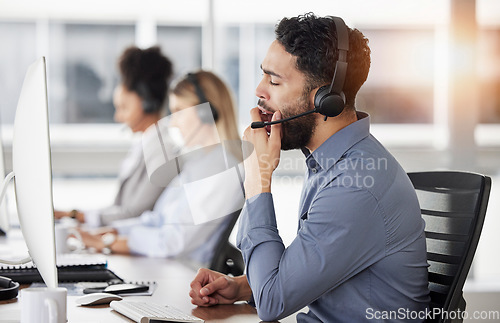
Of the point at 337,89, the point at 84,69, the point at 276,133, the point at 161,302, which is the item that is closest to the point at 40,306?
the point at 161,302

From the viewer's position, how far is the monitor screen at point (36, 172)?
0.97 meters

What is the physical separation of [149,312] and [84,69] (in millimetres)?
2572

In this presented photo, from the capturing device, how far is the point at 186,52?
3.56 metres

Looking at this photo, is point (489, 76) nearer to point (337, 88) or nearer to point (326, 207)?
point (337, 88)

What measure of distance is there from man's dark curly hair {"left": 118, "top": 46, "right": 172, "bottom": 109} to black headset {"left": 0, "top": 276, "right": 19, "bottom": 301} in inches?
74.5

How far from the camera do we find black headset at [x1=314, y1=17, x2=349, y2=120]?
1368 millimetres

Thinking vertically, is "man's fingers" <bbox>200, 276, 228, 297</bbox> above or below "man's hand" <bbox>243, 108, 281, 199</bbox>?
below

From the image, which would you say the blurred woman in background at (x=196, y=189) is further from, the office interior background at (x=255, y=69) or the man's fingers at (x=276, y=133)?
the office interior background at (x=255, y=69)

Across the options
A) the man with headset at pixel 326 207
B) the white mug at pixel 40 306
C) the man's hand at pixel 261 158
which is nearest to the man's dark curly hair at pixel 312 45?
the man with headset at pixel 326 207

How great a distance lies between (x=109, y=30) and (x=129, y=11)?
0.52 feet

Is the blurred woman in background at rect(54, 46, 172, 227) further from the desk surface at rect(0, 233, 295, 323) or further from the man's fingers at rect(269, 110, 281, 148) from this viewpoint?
the man's fingers at rect(269, 110, 281, 148)

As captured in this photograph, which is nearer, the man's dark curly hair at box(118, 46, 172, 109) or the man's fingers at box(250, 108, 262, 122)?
the man's fingers at box(250, 108, 262, 122)

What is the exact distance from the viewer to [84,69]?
353cm

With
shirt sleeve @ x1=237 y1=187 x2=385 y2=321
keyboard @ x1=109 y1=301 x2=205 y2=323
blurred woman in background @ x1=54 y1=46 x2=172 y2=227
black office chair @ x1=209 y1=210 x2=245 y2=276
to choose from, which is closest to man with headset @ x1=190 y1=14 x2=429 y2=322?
shirt sleeve @ x1=237 y1=187 x2=385 y2=321
